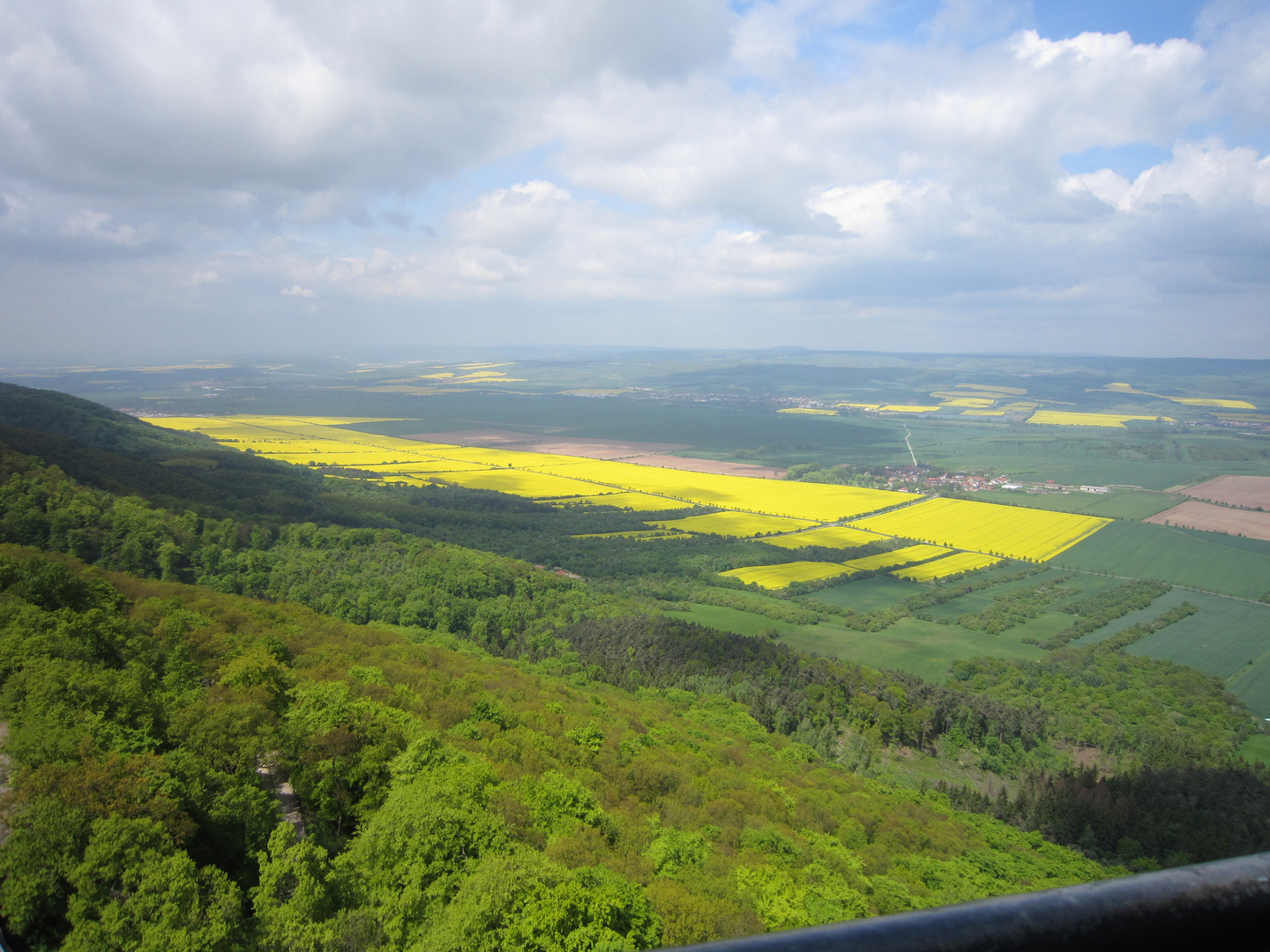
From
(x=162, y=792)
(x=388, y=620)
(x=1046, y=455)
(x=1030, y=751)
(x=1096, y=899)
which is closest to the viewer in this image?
(x=1096, y=899)

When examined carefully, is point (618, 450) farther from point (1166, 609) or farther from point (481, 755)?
point (481, 755)

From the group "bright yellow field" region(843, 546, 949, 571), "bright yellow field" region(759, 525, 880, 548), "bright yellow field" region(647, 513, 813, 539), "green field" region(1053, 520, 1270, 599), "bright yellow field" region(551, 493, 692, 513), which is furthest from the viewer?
"bright yellow field" region(551, 493, 692, 513)

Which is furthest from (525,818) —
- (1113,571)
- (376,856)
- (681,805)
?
(1113,571)

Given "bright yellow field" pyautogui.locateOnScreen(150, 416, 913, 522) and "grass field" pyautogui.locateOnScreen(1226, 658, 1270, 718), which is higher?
"bright yellow field" pyautogui.locateOnScreen(150, 416, 913, 522)

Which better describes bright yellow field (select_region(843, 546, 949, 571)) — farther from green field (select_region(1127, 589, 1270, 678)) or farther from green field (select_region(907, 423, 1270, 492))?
green field (select_region(907, 423, 1270, 492))

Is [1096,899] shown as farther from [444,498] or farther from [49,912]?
[444,498]

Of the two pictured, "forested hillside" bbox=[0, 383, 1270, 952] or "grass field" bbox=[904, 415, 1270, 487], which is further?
"grass field" bbox=[904, 415, 1270, 487]

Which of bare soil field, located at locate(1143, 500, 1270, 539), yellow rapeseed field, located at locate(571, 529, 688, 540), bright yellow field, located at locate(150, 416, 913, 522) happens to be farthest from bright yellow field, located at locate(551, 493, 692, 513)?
bare soil field, located at locate(1143, 500, 1270, 539)
